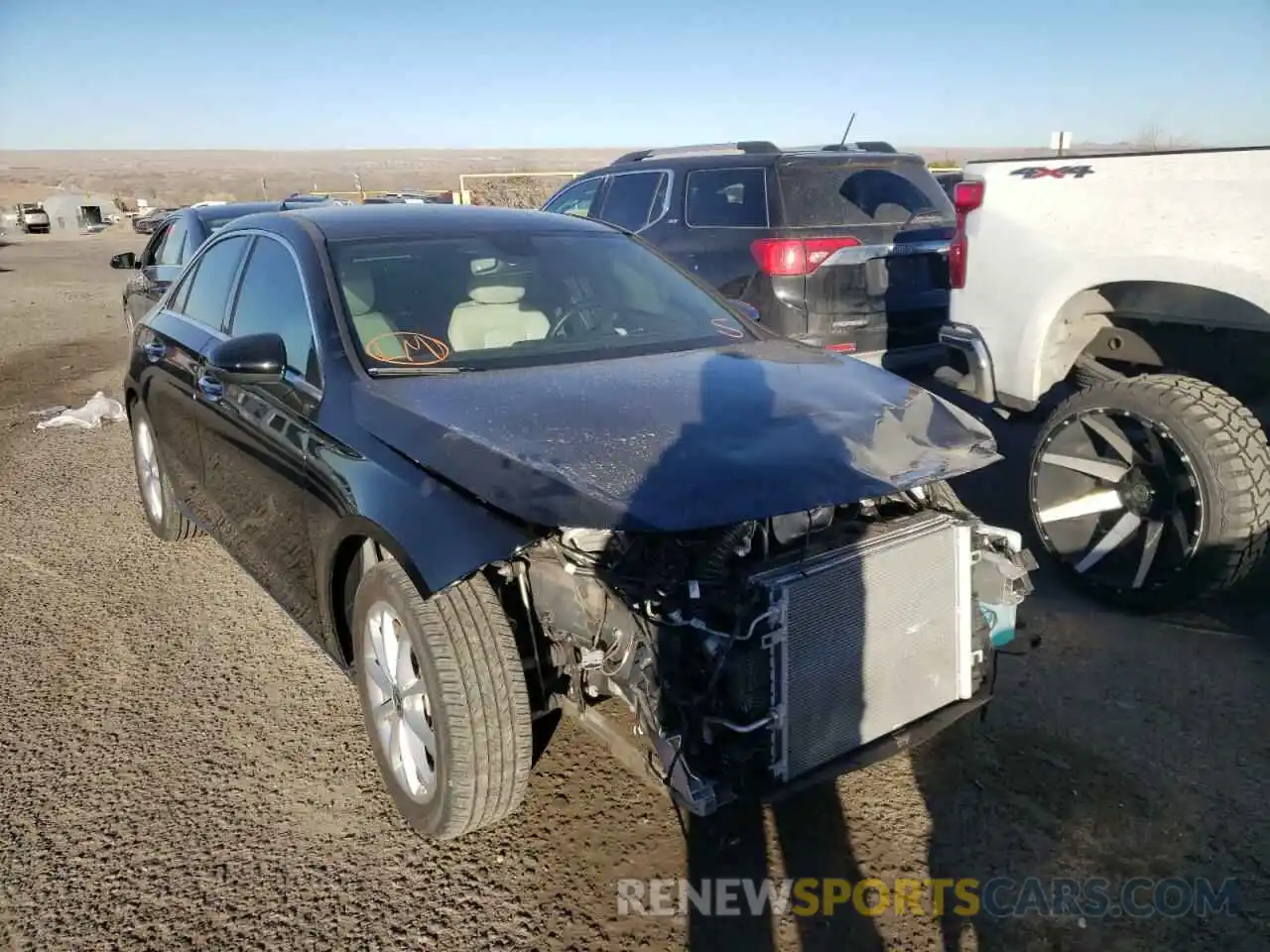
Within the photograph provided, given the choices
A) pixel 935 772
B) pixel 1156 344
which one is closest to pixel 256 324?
pixel 935 772

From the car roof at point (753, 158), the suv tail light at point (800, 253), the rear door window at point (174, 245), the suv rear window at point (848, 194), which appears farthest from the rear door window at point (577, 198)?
the rear door window at point (174, 245)

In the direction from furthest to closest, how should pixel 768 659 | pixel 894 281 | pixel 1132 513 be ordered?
pixel 894 281, pixel 1132 513, pixel 768 659

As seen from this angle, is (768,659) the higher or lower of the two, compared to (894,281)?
lower

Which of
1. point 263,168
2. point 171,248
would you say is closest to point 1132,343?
point 171,248

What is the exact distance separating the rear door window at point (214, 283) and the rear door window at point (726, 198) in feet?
10.6

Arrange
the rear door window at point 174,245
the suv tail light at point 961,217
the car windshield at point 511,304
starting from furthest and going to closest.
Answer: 1. the rear door window at point 174,245
2. the suv tail light at point 961,217
3. the car windshield at point 511,304

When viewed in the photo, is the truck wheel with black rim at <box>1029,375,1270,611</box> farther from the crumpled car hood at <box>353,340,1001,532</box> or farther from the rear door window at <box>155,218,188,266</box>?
the rear door window at <box>155,218,188,266</box>

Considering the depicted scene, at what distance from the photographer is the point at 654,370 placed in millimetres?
3199

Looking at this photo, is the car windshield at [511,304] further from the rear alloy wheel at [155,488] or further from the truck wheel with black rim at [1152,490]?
the rear alloy wheel at [155,488]

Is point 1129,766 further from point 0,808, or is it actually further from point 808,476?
point 0,808

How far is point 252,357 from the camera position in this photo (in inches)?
125

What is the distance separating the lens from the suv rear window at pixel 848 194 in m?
6.16

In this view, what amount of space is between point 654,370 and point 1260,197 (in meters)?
2.41

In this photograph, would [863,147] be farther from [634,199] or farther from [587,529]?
[587,529]
